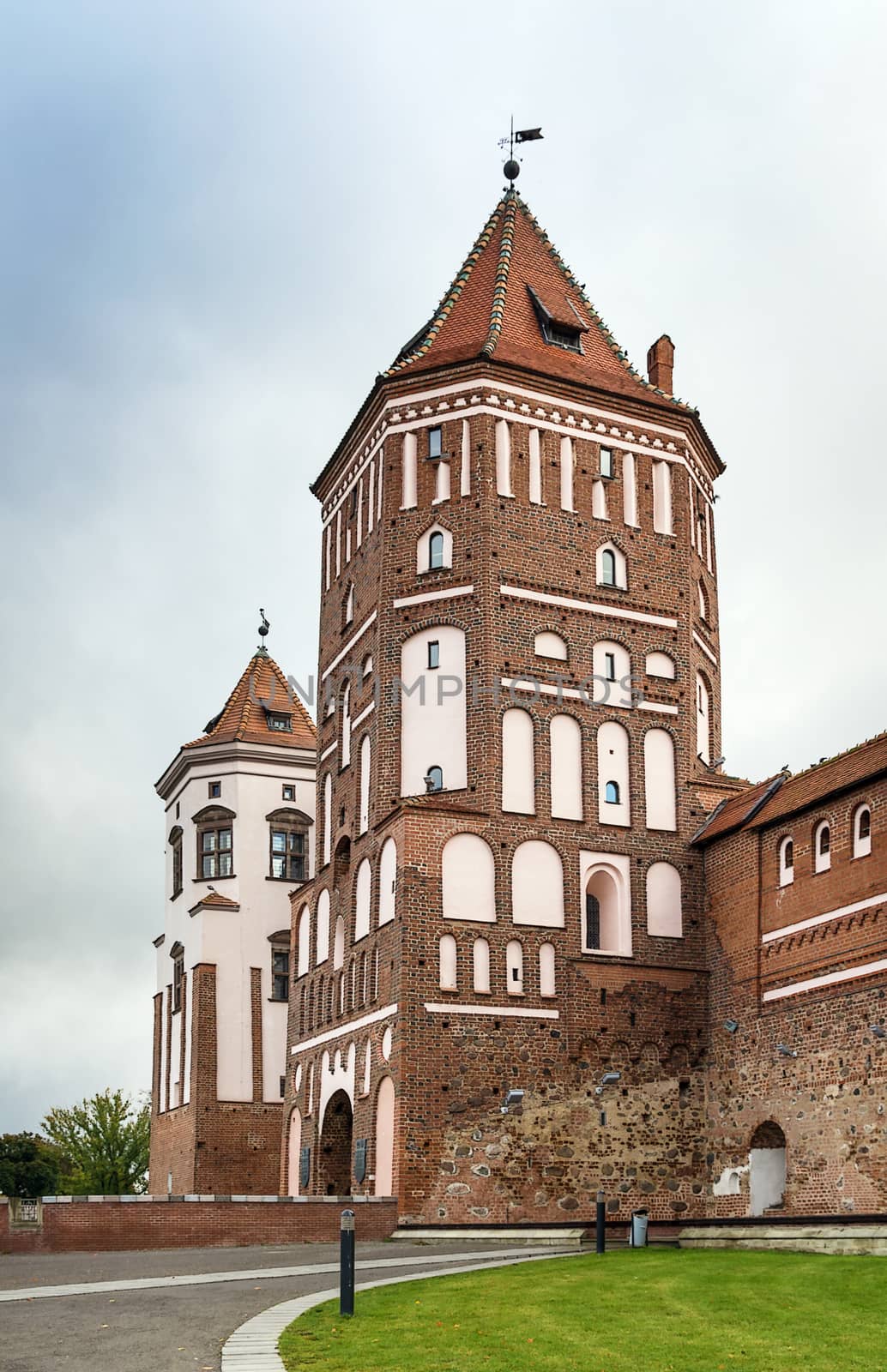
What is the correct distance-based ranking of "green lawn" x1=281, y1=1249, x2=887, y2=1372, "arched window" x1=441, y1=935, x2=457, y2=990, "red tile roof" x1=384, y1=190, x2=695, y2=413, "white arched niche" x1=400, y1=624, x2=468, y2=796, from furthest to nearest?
"red tile roof" x1=384, y1=190, x2=695, y2=413
"white arched niche" x1=400, y1=624, x2=468, y2=796
"arched window" x1=441, y1=935, x2=457, y2=990
"green lawn" x1=281, y1=1249, x2=887, y2=1372

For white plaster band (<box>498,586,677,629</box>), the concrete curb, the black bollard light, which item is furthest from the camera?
white plaster band (<box>498,586,677,629</box>)

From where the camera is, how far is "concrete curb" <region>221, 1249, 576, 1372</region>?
11859 millimetres

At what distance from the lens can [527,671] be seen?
3117 cm

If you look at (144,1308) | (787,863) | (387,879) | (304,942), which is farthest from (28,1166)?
(144,1308)

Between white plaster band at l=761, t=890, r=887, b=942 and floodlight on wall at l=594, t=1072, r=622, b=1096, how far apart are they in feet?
12.1

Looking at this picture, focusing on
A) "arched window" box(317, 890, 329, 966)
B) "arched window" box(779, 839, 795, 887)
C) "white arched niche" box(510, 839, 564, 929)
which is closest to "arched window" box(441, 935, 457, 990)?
"white arched niche" box(510, 839, 564, 929)

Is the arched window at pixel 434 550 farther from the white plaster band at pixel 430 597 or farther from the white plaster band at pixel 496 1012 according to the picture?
the white plaster band at pixel 496 1012

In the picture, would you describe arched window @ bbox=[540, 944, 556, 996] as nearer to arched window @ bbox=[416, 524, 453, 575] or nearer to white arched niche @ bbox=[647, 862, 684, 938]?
white arched niche @ bbox=[647, 862, 684, 938]

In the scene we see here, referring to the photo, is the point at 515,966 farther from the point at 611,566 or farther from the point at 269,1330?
the point at 269,1330

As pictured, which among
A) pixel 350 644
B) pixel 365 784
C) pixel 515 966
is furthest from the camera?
pixel 350 644

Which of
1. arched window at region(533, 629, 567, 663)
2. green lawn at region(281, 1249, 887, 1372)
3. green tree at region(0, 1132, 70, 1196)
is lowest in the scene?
green tree at region(0, 1132, 70, 1196)

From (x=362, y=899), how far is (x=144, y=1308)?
16.2 meters

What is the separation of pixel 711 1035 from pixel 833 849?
5290 mm

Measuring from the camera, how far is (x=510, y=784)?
30516mm
